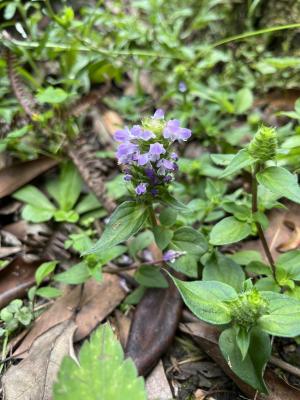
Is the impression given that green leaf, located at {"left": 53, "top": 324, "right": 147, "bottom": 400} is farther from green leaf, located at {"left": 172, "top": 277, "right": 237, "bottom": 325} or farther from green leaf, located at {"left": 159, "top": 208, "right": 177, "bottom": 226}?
green leaf, located at {"left": 159, "top": 208, "right": 177, "bottom": 226}

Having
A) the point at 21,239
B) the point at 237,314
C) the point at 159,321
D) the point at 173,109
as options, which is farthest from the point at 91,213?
the point at 237,314

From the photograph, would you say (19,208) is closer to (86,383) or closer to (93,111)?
(93,111)

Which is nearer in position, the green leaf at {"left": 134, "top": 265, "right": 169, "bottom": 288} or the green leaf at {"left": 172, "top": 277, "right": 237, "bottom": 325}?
the green leaf at {"left": 172, "top": 277, "right": 237, "bottom": 325}

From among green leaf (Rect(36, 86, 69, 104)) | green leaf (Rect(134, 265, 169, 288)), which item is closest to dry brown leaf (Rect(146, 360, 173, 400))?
green leaf (Rect(134, 265, 169, 288))

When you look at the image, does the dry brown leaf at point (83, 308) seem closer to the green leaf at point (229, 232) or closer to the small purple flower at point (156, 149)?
the green leaf at point (229, 232)

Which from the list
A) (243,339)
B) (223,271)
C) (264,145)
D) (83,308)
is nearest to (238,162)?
(264,145)

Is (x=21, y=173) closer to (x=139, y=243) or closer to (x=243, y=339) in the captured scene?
(x=139, y=243)

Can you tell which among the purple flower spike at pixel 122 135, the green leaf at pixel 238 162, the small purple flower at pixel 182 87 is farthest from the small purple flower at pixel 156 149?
the small purple flower at pixel 182 87
